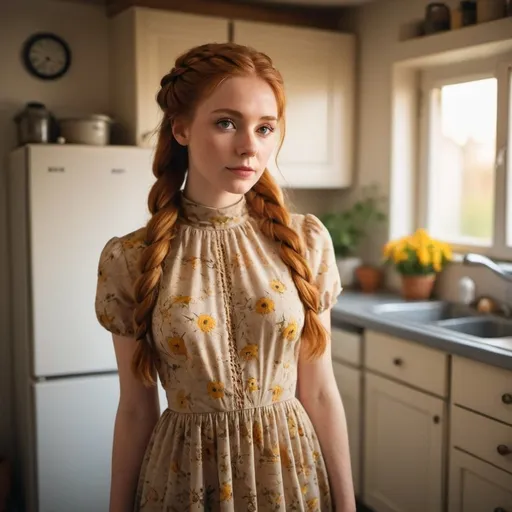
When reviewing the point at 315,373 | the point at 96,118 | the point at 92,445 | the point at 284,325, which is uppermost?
the point at 96,118

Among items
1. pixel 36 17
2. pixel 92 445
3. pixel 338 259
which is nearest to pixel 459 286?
pixel 338 259

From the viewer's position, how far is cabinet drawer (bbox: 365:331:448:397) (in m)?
2.37

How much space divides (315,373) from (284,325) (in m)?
0.14

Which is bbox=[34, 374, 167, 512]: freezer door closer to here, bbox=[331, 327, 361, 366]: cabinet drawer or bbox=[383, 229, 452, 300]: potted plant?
bbox=[331, 327, 361, 366]: cabinet drawer

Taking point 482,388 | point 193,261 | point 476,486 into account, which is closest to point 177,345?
point 193,261

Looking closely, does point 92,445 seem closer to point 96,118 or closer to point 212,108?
point 96,118

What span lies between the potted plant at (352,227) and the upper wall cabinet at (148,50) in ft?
3.22

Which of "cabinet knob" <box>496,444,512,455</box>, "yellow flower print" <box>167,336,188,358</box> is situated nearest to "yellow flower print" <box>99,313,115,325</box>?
"yellow flower print" <box>167,336,188,358</box>

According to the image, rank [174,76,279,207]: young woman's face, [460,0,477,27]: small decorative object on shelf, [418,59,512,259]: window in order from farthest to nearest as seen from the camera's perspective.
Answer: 1. [418,59,512,259]: window
2. [460,0,477,27]: small decorative object on shelf
3. [174,76,279,207]: young woman's face

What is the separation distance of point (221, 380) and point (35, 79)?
2.26 metres

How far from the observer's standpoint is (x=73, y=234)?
267 cm

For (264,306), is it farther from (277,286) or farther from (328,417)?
(328,417)

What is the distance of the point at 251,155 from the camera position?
1241 millimetres

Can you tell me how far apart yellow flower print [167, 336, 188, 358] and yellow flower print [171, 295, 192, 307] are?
0.06 metres
